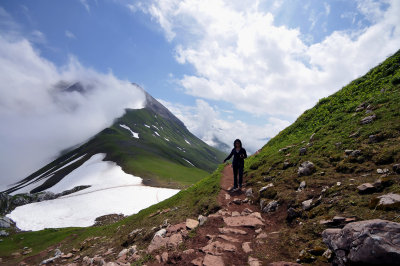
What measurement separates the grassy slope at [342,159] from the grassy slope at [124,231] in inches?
181

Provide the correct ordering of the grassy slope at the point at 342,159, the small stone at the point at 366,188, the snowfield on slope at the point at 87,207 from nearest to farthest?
the grassy slope at the point at 342,159 < the small stone at the point at 366,188 < the snowfield on slope at the point at 87,207

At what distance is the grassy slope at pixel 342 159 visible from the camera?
8.55 meters

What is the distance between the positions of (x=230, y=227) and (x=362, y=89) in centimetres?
2221

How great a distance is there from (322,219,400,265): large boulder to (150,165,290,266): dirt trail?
9.50 ft

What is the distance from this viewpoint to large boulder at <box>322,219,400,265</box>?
4938 mm

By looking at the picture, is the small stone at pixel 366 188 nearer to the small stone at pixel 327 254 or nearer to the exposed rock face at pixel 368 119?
the small stone at pixel 327 254

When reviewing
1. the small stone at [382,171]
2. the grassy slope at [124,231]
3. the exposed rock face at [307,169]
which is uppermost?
the exposed rock face at [307,169]

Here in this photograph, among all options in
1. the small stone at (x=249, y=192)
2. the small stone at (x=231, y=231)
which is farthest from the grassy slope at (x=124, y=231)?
the small stone at (x=231, y=231)

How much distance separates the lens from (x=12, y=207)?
198ft

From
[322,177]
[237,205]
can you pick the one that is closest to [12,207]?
[237,205]

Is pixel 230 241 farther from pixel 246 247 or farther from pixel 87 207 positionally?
pixel 87 207

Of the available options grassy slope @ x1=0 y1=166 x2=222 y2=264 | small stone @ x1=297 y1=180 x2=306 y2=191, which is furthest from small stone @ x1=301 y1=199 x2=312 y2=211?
grassy slope @ x1=0 y1=166 x2=222 y2=264

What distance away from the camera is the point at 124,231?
20.2 meters

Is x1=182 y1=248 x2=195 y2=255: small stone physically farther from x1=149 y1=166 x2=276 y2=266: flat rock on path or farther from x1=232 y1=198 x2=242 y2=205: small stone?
x1=232 y1=198 x2=242 y2=205: small stone
